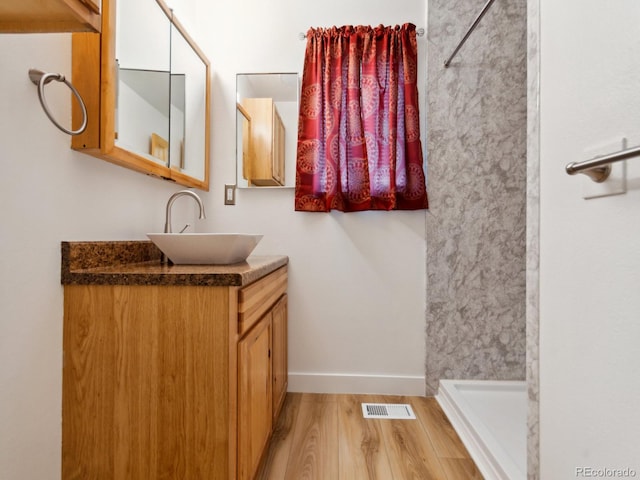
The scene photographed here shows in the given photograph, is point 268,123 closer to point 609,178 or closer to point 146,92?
point 146,92

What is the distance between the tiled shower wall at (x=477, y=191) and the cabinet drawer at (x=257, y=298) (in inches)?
37.9

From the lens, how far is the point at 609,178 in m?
0.80

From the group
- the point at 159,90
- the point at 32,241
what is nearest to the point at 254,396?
the point at 32,241

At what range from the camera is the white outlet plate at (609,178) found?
765 mm

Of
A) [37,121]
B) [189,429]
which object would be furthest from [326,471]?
[37,121]

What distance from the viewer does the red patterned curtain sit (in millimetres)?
2205

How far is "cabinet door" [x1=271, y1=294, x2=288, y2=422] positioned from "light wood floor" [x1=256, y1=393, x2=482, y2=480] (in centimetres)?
13

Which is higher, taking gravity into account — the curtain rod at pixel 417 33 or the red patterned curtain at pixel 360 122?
the curtain rod at pixel 417 33

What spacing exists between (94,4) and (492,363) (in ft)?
7.91

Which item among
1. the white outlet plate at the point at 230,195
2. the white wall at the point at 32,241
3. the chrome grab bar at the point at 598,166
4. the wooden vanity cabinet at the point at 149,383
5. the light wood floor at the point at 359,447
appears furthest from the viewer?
the white outlet plate at the point at 230,195

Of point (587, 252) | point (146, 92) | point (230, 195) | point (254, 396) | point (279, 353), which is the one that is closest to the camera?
point (587, 252)

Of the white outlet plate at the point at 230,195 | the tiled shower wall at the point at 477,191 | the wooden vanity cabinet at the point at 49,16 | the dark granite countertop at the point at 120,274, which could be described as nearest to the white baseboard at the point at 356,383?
the tiled shower wall at the point at 477,191

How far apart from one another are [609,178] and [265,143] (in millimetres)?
1840

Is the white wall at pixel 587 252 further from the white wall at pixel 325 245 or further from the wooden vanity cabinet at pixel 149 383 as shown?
the white wall at pixel 325 245
